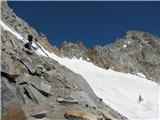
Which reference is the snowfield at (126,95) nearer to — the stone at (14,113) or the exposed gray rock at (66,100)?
the exposed gray rock at (66,100)

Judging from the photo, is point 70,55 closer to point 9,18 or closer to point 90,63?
point 90,63

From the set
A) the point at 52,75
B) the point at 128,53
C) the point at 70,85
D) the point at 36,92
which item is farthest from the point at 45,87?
the point at 128,53

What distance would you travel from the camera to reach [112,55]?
244 feet

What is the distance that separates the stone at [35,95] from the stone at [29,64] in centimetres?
233

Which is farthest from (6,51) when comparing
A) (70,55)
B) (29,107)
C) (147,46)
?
(147,46)

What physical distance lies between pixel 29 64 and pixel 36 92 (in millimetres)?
3190

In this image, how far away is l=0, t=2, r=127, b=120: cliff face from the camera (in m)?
23.7

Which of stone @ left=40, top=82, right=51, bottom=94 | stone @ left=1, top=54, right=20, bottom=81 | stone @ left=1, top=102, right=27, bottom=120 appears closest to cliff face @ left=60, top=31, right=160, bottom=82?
stone @ left=40, top=82, right=51, bottom=94

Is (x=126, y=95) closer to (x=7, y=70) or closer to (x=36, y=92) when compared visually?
(x=36, y=92)

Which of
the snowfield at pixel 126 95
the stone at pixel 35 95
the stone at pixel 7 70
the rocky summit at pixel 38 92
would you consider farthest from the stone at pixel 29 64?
the snowfield at pixel 126 95

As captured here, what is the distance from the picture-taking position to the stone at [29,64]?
2856cm

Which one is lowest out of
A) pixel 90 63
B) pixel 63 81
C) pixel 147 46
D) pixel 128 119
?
pixel 128 119

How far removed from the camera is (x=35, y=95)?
85.0ft

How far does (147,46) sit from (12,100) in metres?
65.1
